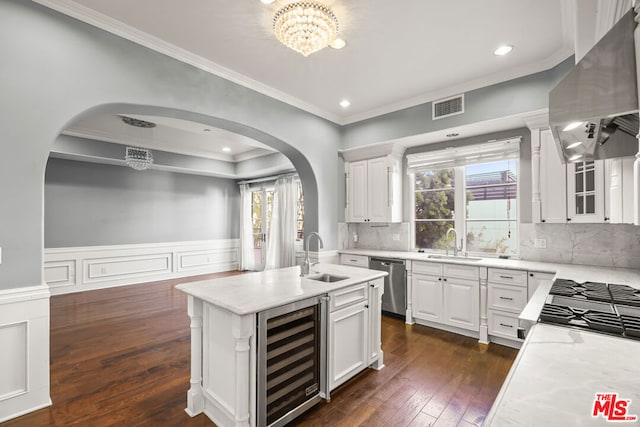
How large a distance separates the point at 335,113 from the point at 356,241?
2.16 m

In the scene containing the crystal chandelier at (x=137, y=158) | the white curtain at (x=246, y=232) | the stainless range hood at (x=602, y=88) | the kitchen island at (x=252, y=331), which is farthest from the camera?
the white curtain at (x=246, y=232)

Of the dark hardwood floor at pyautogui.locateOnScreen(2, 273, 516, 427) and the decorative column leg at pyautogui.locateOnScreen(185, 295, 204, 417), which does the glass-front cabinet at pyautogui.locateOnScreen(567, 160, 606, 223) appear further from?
the decorative column leg at pyautogui.locateOnScreen(185, 295, 204, 417)

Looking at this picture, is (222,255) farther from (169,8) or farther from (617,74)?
(617,74)

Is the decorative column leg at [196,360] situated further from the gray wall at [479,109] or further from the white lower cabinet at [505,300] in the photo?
the gray wall at [479,109]

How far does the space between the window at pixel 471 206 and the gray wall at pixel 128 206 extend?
17.2ft

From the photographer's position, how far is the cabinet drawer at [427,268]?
3706 mm

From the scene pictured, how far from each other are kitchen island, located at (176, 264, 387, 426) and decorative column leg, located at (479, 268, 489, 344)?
141 cm

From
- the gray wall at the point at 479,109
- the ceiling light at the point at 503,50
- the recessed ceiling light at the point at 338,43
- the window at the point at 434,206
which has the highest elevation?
the ceiling light at the point at 503,50

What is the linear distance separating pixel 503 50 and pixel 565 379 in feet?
10.1

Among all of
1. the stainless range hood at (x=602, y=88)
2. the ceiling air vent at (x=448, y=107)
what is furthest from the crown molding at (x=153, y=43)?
the stainless range hood at (x=602, y=88)

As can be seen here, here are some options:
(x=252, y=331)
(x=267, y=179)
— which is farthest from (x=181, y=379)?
(x=267, y=179)

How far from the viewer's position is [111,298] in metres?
5.20

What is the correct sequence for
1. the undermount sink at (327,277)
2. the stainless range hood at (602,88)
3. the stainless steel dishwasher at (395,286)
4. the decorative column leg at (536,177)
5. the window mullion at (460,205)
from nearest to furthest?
the stainless range hood at (602,88)
the undermount sink at (327,277)
the decorative column leg at (536,177)
the stainless steel dishwasher at (395,286)
the window mullion at (460,205)

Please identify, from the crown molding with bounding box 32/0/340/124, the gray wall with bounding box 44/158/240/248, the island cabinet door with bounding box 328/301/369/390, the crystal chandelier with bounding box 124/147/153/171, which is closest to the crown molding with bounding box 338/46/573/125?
the crown molding with bounding box 32/0/340/124
